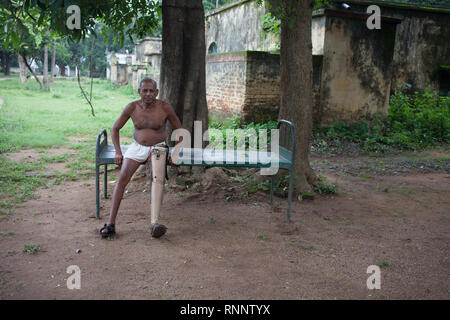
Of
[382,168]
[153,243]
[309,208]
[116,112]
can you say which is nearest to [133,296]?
[153,243]

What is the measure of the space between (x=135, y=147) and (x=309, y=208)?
239cm

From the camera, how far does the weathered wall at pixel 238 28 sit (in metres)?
14.3

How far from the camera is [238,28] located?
1605cm

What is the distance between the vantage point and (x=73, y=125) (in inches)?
452

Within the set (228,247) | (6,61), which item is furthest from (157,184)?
(6,61)

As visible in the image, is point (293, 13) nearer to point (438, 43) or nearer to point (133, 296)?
point (133, 296)

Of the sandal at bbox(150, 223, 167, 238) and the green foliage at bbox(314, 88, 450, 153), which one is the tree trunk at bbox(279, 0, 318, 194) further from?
the green foliage at bbox(314, 88, 450, 153)

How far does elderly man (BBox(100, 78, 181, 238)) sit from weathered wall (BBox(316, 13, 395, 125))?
6.89 m

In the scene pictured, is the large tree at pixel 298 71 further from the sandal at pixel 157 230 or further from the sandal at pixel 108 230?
the sandal at pixel 108 230

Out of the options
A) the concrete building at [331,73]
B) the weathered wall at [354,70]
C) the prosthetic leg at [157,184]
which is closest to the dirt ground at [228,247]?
the prosthetic leg at [157,184]

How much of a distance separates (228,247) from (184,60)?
307cm

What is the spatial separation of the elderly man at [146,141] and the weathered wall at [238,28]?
933cm

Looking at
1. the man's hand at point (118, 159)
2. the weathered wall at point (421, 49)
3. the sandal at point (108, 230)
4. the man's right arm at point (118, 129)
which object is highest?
the weathered wall at point (421, 49)
